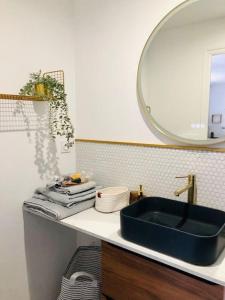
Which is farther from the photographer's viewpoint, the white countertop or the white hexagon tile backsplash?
the white hexagon tile backsplash

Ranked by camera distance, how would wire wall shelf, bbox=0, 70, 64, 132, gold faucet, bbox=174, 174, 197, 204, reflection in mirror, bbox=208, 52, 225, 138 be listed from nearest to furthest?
reflection in mirror, bbox=208, 52, 225, 138
gold faucet, bbox=174, 174, 197, 204
wire wall shelf, bbox=0, 70, 64, 132

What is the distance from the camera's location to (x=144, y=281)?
3.72ft

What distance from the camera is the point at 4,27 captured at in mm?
1451

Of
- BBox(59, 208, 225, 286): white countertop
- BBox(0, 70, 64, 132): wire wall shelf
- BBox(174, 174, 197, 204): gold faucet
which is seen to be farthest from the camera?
BBox(0, 70, 64, 132): wire wall shelf

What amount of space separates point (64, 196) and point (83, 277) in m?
0.66

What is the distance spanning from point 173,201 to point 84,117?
87 centimetres

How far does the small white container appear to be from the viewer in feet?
4.94

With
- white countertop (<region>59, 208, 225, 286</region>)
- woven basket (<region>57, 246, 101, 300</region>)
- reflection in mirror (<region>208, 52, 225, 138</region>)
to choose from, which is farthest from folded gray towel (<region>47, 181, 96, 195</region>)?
reflection in mirror (<region>208, 52, 225, 138</region>)

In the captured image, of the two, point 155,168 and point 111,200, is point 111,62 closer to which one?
point 155,168

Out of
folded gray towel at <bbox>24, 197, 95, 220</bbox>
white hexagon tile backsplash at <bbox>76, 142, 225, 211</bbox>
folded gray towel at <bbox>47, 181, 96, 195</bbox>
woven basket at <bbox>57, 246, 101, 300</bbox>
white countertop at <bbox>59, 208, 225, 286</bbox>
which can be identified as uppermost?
white hexagon tile backsplash at <bbox>76, 142, 225, 211</bbox>

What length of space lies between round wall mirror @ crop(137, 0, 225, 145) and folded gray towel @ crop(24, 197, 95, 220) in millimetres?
629

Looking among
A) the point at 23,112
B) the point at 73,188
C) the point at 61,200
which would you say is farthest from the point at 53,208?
the point at 23,112

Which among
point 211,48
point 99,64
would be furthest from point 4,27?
point 211,48

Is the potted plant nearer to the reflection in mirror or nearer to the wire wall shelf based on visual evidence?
the wire wall shelf
